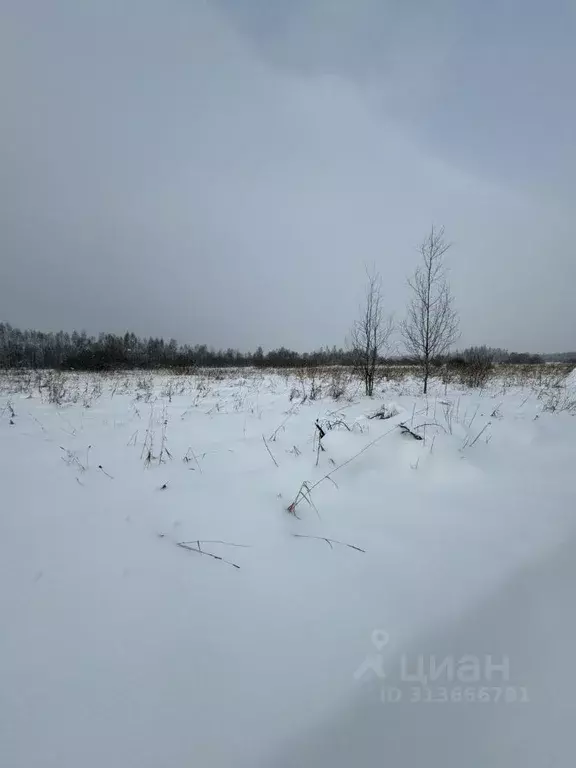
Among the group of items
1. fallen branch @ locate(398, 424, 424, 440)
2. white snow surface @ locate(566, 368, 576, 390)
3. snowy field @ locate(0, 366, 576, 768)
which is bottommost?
snowy field @ locate(0, 366, 576, 768)

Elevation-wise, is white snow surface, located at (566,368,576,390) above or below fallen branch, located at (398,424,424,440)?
above

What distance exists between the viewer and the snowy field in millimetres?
913

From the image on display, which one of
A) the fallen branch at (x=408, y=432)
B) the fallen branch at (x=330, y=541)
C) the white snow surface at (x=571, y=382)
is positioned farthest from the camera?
the white snow surface at (x=571, y=382)

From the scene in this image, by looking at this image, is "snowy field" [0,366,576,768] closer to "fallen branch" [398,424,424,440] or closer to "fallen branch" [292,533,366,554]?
"fallen branch" [292,533,366,554]

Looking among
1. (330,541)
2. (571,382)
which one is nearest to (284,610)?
(330,541)

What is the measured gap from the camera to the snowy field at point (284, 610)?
0.91 metres

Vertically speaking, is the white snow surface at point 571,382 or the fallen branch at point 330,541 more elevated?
the white snow surface at point 571,382

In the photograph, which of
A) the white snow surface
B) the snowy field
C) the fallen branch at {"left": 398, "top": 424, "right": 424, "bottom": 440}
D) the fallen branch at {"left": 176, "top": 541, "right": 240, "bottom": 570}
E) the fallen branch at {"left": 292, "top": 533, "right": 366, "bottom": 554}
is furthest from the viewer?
the white snow surface

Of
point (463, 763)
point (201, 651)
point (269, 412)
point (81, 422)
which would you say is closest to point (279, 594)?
point (201, 651)

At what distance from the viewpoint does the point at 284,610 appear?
4.39 ft

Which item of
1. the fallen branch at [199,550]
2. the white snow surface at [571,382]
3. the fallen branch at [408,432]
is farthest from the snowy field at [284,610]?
the white snow surface at [571,382]

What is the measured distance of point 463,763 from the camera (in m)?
0.87

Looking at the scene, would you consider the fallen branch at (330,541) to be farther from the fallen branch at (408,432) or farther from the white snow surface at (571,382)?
the white snow surface at (571,382)

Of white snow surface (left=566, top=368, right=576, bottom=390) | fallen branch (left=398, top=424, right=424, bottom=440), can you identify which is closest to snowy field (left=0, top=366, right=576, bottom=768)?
fallen branch (left=398, top=424, right=424, bottom=440)
